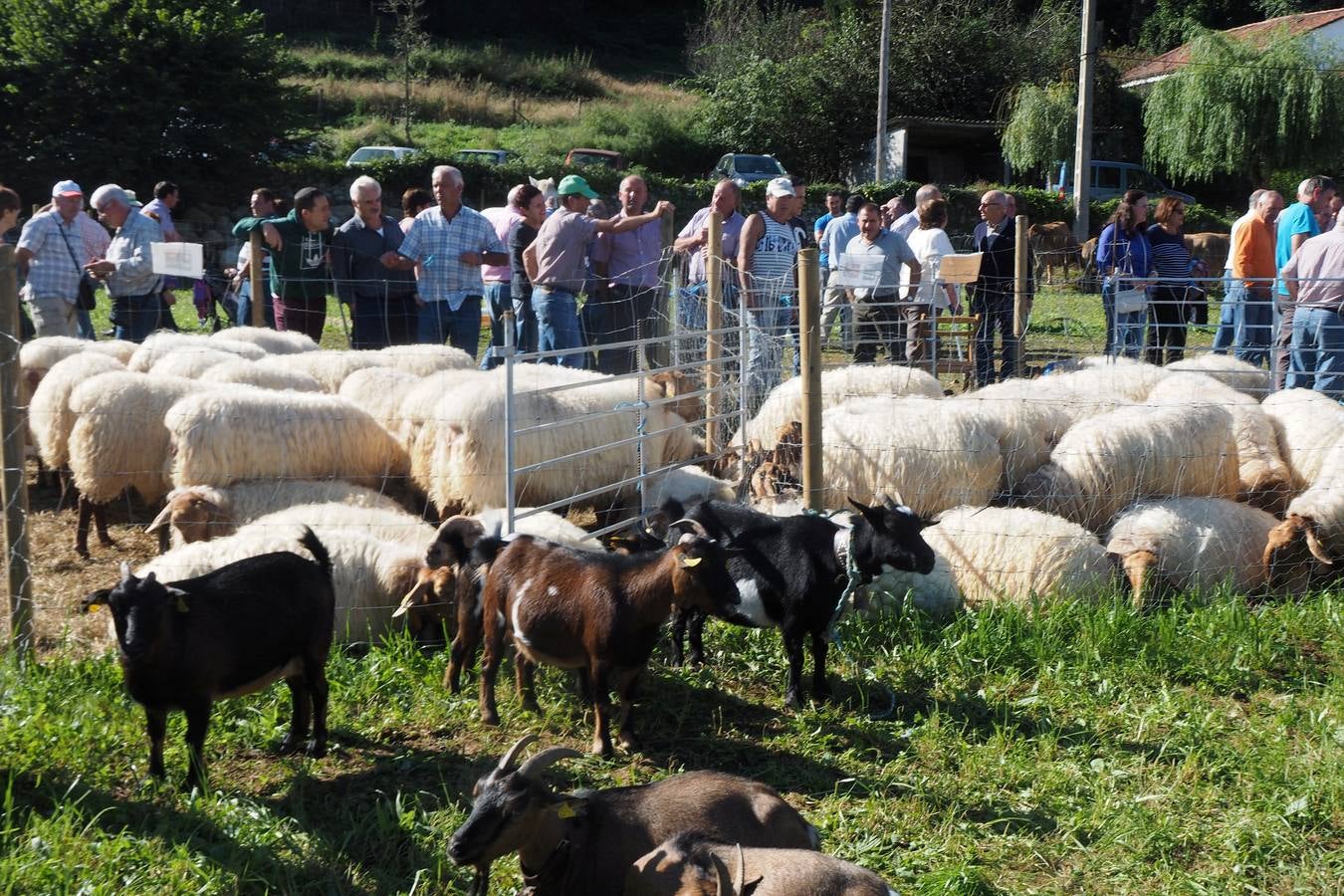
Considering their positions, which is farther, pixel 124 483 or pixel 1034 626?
pixel 124 483

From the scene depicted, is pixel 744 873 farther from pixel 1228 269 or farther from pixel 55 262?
pixel 1228 269

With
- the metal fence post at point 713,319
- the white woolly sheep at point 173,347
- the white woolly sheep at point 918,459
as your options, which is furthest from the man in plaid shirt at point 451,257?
the white woolly sheep at point 918,459

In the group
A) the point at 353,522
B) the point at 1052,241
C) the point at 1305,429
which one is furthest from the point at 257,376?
the point at 1052,241

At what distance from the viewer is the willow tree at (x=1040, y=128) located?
114 ft

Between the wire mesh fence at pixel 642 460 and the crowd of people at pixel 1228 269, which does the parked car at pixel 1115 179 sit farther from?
the wire mesh fence at pixel 642 460

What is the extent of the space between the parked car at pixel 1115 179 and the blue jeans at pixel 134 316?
29.6 m

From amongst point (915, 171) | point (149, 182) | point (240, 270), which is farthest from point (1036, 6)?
point (240, 270)

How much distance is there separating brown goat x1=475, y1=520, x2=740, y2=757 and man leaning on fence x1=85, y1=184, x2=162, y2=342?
6.07 m

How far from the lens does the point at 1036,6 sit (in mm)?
48031

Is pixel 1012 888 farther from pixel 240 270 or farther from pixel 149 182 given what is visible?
pixel 149 182

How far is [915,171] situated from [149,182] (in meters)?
25.3

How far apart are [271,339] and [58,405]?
1912 millimetres

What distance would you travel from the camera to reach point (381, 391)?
25.0 feet

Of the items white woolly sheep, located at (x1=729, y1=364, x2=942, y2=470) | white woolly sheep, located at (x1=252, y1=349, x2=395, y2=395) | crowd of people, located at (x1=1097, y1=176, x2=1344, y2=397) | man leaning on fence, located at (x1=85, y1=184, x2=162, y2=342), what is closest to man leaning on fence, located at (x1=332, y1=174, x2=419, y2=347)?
white woolly sheep, located at (x1=252, y1=349, x2=395, y2=395)
